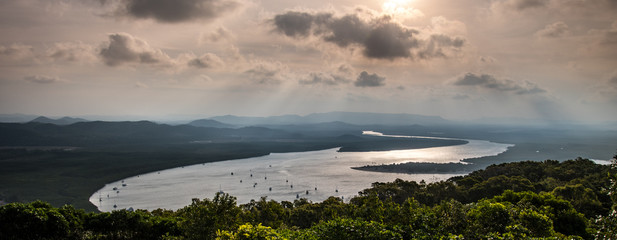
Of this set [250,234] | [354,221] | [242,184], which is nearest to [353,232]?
[354,221]

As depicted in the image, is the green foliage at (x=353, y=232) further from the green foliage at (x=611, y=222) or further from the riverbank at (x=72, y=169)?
the riverbank at (x=72, y=169)

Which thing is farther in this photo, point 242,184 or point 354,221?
point 242,184

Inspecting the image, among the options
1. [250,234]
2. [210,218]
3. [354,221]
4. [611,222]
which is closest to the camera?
[611,222]

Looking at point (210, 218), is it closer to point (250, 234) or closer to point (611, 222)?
point (250, 234)

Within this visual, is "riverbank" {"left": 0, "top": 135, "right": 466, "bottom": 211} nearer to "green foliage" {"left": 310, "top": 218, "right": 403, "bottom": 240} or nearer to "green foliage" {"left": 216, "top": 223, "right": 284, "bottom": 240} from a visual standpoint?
"green foliage" {"left": 310, "top": 218, "right": 403, "bottom": 240}

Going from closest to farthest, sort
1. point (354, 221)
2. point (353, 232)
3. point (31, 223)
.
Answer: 1. point (353, 232)
2. point (354, 221)
3. point (31, 223)

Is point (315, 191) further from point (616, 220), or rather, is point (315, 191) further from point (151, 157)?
point (151, 157)

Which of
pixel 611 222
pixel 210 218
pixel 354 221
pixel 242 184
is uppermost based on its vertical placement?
Answer: pixel 611 222

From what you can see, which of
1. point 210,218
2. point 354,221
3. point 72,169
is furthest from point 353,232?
point 72,169

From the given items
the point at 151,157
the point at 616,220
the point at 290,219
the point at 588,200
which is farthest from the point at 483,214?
the point at 151,157

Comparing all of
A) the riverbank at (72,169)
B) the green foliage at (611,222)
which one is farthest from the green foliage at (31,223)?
the riverbank at (72,169)

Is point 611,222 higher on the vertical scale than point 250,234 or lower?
higher

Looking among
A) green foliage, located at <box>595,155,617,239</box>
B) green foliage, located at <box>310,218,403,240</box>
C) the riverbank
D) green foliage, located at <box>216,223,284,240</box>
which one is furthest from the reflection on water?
green foliage, located at <box>595,155,617,239</box>
